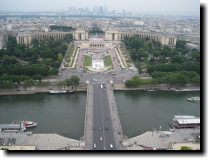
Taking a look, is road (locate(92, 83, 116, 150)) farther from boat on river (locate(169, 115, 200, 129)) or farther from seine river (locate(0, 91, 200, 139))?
boat on river (locate(169, 115, 200, 129))

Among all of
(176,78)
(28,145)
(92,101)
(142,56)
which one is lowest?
(28,145)

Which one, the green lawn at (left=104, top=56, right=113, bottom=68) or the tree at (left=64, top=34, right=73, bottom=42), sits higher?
the tree at (left=64, top=34, right=73, bottom=42)

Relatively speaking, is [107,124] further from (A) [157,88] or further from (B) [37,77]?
(B) [37,77]

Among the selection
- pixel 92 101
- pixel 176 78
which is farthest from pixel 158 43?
pixel 92 101

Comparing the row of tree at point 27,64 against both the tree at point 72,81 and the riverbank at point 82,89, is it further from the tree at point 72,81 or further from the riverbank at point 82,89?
the tree at point 72,81

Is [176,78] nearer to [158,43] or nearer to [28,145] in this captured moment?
[28,145]

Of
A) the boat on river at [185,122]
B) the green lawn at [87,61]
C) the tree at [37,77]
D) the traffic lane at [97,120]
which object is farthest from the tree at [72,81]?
the boat on river at [185,122]

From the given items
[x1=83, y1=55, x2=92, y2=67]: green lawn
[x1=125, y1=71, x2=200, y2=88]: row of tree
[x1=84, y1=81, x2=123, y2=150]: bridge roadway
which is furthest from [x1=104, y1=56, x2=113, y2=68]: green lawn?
[x1=84, y1=81, x2=123, y2=150]: bridge roadway
